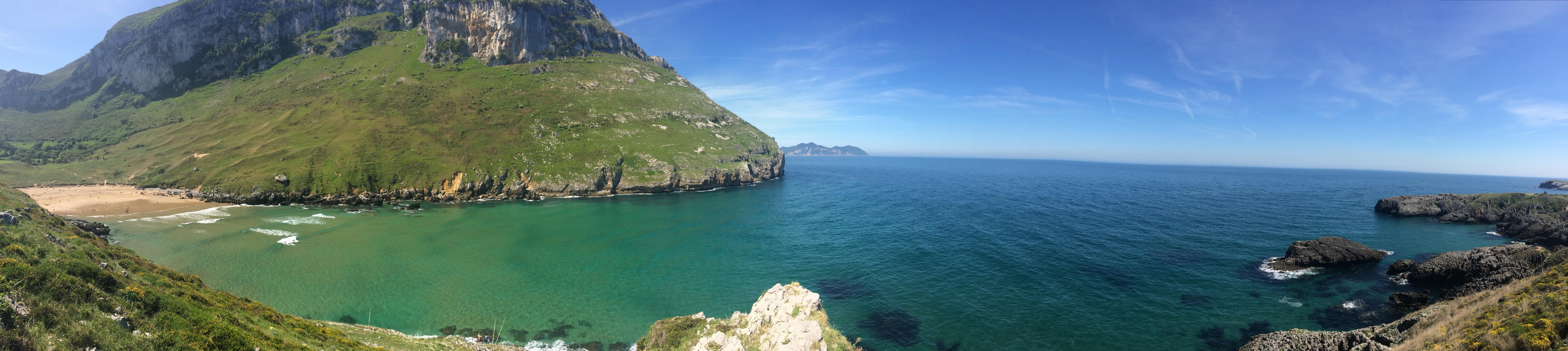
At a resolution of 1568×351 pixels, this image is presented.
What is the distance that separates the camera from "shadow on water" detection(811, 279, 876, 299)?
34.9 meters

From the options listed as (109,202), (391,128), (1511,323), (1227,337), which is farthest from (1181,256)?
(109,202)

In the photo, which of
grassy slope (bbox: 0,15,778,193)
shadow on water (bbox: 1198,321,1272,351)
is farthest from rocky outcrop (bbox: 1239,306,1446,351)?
grassy slope (bbox: 0,15,778,193)

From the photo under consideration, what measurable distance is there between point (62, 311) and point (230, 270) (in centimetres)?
3553

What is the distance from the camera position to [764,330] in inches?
828

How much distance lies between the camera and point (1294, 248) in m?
42.8

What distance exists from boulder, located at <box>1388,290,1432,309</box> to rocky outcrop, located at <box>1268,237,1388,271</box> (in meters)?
7.91

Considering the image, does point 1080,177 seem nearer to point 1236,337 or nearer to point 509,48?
point 1236,337

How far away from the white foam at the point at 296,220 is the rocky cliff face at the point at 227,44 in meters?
97.4

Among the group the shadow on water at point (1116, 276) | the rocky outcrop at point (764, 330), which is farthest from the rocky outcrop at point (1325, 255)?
the rocky outcrop at point (764, 330)

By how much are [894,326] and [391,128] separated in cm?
11689

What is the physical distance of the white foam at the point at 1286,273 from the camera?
3822 centimetres

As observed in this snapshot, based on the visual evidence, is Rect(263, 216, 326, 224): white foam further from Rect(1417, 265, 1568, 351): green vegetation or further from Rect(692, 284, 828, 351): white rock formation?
Rect(1417, 265, 1568, 351): green vegetation

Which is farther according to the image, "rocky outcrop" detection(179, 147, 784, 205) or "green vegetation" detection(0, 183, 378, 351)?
"rocky outcrop" detection(179, 147, 784, 205)

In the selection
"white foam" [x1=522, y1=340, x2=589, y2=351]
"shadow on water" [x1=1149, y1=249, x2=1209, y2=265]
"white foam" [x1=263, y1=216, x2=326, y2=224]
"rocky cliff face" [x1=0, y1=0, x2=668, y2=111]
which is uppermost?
"rocky cliff face" [x1=0, y1=0, x2=668, y2=111]
